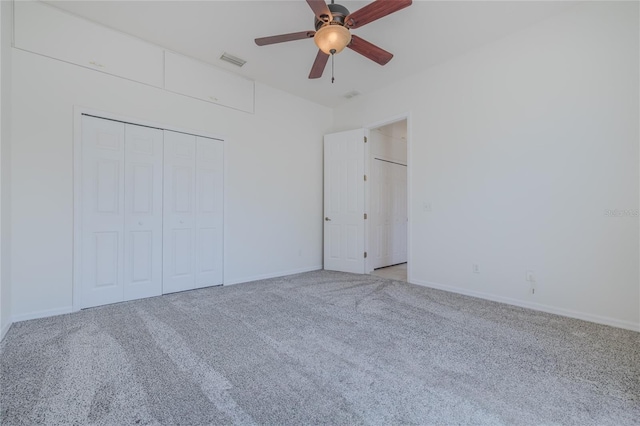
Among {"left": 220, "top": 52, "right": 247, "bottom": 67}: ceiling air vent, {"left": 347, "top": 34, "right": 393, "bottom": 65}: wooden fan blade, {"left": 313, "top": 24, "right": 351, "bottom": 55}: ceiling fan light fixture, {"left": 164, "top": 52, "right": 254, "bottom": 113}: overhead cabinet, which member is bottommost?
{"left": 313, "top": 24, "right": 351, "bottom": 55}: ceiling fan light fixture

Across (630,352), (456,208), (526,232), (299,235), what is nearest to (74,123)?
(299,235)

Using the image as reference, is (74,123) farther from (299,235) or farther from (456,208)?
(456,208)

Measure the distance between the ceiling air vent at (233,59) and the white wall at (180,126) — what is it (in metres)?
0.55

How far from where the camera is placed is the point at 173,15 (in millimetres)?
2830

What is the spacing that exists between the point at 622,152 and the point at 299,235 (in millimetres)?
3979

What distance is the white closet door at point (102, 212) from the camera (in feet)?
9.55

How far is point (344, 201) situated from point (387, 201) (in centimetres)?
102

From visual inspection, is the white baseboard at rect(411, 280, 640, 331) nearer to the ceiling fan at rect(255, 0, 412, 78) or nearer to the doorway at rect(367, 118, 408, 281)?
the doorway at rect(367, 118, 408, 281)

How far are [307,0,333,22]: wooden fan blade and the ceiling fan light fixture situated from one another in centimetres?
8

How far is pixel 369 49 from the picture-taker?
2615 millimetres

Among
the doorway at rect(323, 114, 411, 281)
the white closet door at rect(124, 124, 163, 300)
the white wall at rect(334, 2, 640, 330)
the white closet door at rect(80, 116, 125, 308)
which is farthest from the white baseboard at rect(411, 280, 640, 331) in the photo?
the white closet door at rect(80, 116, 125, 308)

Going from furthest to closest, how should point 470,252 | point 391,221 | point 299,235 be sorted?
point 391,221 → point 299,235 → point 470,252

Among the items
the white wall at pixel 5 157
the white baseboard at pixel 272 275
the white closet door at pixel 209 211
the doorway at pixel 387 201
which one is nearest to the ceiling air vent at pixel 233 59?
the white closet door at pixel 209 211

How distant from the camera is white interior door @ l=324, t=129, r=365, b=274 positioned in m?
4.67
